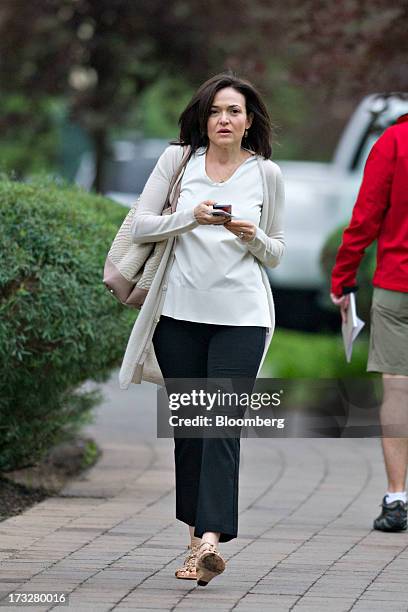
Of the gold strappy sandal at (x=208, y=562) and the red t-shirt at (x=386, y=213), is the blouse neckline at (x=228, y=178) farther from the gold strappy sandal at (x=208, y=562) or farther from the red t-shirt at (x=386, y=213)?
the gold strappy sandal at (x=208, y=562)

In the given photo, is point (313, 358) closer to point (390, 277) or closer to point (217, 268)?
point (390, 277)

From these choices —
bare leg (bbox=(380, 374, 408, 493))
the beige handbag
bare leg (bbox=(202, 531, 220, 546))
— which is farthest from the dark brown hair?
bare leg (bbox=(380, 374, 408, 493))

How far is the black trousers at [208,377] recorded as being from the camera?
5117 millimetres

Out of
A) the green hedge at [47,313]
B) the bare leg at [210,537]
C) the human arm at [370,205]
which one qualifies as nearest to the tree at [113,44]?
the green hedge at [47,313]

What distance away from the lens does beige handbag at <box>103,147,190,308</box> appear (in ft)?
17.4

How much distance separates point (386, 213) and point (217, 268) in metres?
1.56

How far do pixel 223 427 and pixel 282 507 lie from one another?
76.0 inches

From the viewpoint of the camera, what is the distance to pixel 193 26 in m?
13.6

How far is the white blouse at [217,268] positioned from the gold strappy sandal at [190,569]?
2.79ft

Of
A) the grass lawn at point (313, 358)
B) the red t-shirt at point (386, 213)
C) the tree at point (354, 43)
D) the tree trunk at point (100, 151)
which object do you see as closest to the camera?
the red t-shirt at point (386, 213)

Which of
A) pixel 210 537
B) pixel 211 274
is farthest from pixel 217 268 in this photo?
pixel 210 537

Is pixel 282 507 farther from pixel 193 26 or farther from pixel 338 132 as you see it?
pixel 338 132

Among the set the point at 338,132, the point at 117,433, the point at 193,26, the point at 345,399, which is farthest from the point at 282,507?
the point at 338,132

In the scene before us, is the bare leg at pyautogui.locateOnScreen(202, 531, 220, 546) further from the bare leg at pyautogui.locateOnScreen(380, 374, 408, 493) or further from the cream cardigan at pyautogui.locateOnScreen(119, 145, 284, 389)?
the bare leg at pyautogui.locateOnScreen(380, 374, 408, 493)
